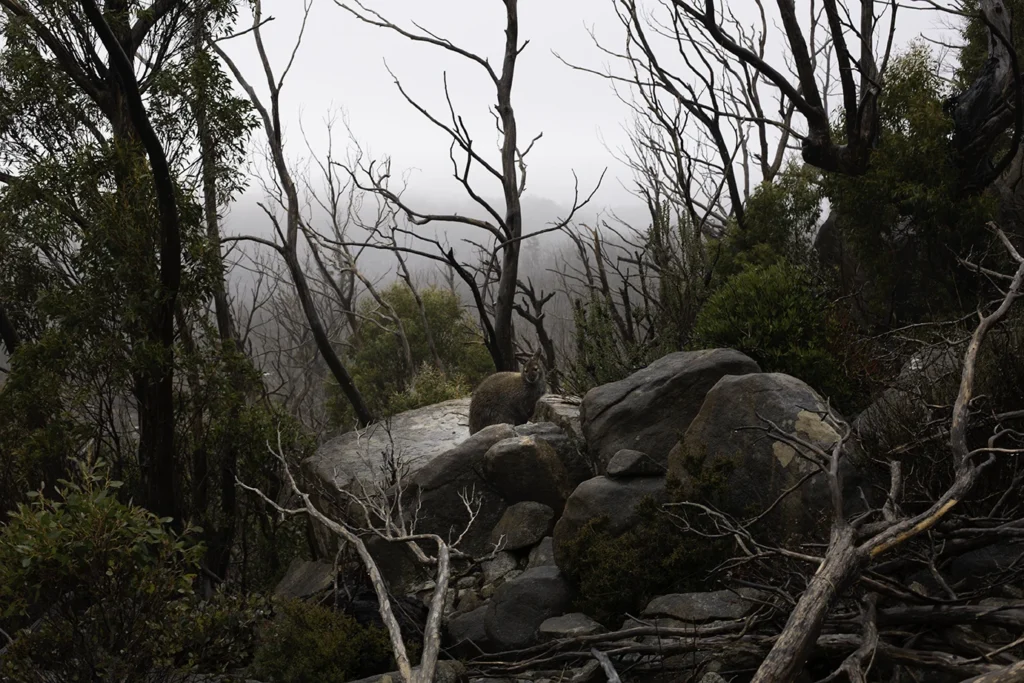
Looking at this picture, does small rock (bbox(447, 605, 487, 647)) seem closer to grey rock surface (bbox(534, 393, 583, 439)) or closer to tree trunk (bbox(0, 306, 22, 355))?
grey rock surface (bbox(534, 393, 583, 439))

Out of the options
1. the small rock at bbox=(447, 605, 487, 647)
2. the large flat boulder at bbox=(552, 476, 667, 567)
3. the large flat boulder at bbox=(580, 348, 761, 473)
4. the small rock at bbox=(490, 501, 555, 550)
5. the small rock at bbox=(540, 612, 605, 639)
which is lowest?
the small rock at bbox=(447, 605, 487, 647)

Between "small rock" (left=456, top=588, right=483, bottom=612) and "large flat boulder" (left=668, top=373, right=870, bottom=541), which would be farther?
"small rock" (left=456, top=588, right=483, bottom=612)

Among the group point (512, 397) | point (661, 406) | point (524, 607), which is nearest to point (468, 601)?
point (524, 607)

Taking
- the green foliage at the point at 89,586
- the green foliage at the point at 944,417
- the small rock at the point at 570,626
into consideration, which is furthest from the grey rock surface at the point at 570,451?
the green foliage at the point at 89,586

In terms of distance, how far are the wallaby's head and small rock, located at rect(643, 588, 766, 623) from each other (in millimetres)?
4642

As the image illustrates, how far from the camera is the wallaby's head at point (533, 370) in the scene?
10.1 metres

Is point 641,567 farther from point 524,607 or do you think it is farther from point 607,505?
point 524,607

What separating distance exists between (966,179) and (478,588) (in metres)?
7.75

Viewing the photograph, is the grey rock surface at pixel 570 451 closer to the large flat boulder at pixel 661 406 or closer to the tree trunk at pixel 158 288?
the large flat boulder at pixel 661 406

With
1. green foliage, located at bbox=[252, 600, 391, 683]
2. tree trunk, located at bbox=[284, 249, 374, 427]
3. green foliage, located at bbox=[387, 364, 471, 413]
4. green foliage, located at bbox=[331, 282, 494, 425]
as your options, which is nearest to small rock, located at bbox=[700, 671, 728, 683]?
green foliage, located at bbox=[252, 600, 391, 683]

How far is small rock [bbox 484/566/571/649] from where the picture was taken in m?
6.37

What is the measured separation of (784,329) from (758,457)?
1.99m

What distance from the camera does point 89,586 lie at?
205 inches

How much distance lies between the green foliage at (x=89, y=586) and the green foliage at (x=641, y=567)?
2.83 meters
